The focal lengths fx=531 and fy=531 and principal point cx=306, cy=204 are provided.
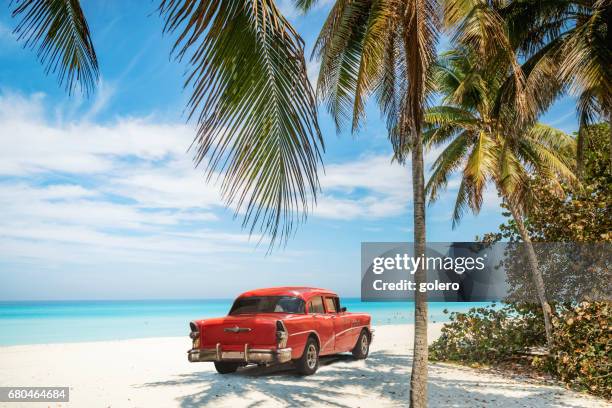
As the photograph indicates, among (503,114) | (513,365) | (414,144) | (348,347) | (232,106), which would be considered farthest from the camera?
(513,365)

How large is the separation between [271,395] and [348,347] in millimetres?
4128

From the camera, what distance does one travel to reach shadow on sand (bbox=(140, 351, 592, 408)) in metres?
9.28

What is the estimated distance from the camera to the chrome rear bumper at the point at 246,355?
33.6 feet

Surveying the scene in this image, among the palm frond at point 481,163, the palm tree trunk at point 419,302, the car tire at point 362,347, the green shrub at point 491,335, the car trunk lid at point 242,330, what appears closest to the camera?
the palm tree trunk at point 419,302

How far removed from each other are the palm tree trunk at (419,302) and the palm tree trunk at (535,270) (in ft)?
19.6

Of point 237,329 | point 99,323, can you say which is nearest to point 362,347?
point 237,329

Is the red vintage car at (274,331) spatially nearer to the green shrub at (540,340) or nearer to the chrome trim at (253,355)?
the chrome trim at (253,355)

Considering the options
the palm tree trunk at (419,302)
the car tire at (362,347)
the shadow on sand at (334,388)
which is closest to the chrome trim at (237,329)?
the shadow on sand at (334,388)

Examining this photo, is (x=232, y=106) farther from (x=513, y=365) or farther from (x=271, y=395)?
(x=513, y=365)

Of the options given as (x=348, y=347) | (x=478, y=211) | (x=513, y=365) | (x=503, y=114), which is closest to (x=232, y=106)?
(x=503, y=114)

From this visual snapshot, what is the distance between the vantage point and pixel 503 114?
10.7 m

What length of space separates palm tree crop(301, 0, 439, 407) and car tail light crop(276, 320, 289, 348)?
2.72 meters

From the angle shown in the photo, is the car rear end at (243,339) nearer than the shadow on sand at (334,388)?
No

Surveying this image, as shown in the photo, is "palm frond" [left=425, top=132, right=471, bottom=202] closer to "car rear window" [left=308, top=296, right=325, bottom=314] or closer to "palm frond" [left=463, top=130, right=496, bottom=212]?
"palm frond" [left=463, top=130, right=496, bottom=212]
